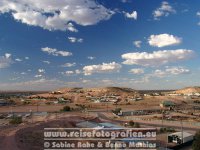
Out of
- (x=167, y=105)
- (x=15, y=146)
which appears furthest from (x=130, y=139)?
(x=167, y=105)

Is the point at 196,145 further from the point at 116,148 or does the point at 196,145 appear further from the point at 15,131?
the point at 15,131

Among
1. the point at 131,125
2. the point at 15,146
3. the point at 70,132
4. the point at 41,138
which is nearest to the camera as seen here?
the point at 15,146

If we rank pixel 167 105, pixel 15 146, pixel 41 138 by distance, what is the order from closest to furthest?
1. pixel 15 146
2. pixel 41 138
3. pixel 167 105

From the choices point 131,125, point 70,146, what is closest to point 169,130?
point 131,125

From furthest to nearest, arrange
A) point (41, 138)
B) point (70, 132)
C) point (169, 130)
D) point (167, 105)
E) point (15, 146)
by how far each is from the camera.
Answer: point (167, 105)
point (169, 130)
point (70, 132)
point (41, 138)
point (15, 146)

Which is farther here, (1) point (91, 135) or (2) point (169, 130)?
(2) point (169, 130)

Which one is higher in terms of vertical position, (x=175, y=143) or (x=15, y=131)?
(x=15, y=131)

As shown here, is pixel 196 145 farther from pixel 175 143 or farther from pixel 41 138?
pixel 41 138

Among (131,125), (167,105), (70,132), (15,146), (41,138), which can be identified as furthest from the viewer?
(167,105)

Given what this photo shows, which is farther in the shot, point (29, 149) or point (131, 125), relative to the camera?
point (131, 125)
